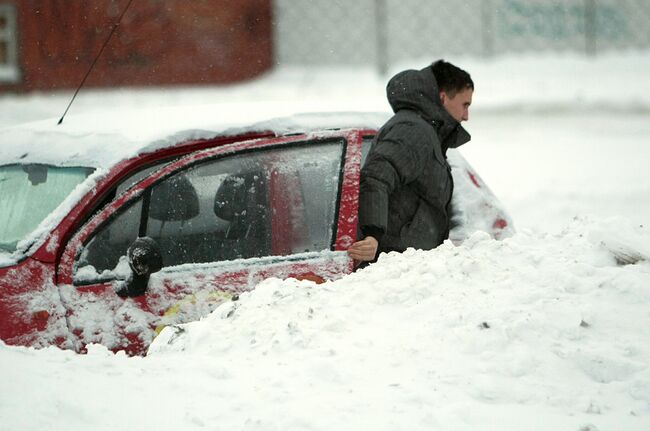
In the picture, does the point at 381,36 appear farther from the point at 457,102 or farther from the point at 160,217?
the point at 160,217

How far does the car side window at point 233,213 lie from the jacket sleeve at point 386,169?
0.14m

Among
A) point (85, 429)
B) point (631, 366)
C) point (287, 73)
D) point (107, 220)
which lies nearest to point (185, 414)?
point (85, 429)

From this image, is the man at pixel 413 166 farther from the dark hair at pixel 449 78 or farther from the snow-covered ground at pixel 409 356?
the snow-covered ground at pixel 409 356

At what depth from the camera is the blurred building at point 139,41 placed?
11.1 m

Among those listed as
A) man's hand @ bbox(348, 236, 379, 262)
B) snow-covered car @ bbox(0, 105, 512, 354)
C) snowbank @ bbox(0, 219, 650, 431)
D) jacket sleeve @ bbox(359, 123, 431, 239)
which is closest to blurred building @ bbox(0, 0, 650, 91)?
jacket sleeve @ bbox(359, 123, 431, 239)

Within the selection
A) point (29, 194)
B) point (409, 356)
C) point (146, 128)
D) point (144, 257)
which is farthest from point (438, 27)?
point (409, 356)

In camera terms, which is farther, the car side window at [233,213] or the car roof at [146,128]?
the car roof at [146,128]

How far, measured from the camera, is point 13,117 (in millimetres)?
11086

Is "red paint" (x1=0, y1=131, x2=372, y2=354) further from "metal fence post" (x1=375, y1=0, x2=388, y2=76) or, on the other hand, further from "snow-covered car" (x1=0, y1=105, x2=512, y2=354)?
"metal fence post" (x1=375, y1=0, x2=388, y2=76)

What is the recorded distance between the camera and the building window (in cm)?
1162

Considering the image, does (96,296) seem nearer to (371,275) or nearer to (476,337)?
(371,275)

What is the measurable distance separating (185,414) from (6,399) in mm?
568

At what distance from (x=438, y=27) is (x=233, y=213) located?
659cm

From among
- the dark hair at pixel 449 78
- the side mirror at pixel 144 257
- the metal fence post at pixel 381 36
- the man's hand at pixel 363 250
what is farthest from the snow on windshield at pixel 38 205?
the metal fence post at pixel 381 36
